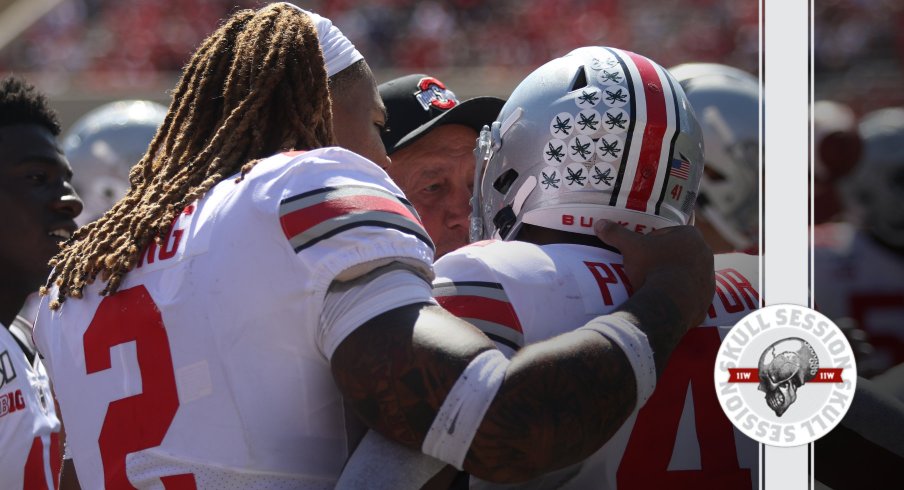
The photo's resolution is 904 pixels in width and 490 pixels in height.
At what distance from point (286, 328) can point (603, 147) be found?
31.1 inches

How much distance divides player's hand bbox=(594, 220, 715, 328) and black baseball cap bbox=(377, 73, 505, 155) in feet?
4.54

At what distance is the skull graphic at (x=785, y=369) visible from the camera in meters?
1.97

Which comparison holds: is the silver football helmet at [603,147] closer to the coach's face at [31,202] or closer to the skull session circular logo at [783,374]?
the skull session circular logo at [783,374]

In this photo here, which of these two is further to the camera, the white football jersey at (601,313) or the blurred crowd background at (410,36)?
the blurred crowd background at (410,36)

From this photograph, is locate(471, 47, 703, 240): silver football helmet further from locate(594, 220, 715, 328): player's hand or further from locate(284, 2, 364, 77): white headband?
locate(284, 2, 364, 77): white headband

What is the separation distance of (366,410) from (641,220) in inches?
32.1

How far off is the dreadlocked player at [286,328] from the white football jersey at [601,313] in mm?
122

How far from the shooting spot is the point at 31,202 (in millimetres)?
3609

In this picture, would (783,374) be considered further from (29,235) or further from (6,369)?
(29,235)

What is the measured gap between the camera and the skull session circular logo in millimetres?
1977

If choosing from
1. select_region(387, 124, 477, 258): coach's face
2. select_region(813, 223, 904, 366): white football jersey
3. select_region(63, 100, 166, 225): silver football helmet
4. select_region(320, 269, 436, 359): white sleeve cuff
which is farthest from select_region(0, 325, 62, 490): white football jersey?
select_region(63, 100, 166, 225): silver football helmet

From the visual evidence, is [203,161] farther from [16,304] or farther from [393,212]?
[16,304]

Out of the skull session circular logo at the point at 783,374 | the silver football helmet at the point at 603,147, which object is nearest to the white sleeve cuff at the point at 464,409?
the skull session circular logo at the point at 783,374

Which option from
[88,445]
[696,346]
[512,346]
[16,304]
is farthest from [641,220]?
[16,304]
